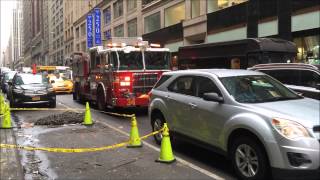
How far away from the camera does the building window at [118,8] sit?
5229cm

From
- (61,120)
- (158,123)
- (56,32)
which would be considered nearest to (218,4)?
(61,120)

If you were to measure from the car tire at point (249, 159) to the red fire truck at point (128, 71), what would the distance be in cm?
861

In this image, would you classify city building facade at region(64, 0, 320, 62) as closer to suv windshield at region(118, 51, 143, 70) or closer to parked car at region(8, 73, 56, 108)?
parked car at region(8, 73, 56, 108)

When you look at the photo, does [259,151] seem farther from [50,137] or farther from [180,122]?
[50,137]

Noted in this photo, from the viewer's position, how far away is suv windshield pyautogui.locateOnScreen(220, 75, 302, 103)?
24.1 feet

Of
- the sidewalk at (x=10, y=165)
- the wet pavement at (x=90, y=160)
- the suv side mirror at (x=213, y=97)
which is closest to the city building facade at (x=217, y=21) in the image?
the wet pavement at (x=90, y=160)

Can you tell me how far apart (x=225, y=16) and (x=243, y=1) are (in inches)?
79.7

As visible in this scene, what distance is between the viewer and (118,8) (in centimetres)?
5347

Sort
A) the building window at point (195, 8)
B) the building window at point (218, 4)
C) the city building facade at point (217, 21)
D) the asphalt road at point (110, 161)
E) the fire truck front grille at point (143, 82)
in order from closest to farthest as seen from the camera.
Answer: the asphalt road at point (110, 161), the fire truck front grille at point (143, 82), the city building facade at point (217, 21), the building window at point (218, 4), the building window at point (195, 8)

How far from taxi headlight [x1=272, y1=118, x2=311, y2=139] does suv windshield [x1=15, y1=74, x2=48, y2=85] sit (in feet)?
49.6

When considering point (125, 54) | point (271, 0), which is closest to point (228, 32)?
point (271, 0)

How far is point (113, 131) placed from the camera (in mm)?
12359

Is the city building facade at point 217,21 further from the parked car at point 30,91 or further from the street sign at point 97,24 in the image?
the parked car at point 30,91

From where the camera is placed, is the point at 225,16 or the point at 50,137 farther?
the point at 225,16
